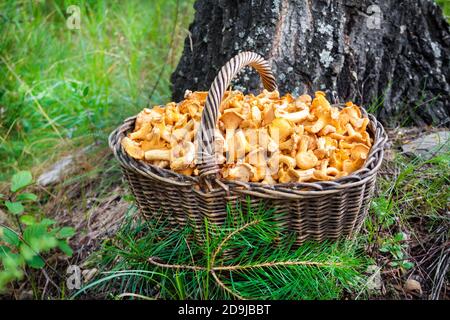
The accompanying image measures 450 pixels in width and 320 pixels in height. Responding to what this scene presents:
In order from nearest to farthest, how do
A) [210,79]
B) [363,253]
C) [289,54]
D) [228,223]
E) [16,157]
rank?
[228,223] < [363,253] < [289,54] < [210,79] < [16,157]

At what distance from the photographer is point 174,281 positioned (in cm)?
174

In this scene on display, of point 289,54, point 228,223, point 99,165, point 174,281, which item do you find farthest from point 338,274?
point 99,165

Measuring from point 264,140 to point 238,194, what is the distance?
23cm

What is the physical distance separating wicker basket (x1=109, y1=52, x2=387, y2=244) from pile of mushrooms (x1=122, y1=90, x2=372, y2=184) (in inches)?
2.2

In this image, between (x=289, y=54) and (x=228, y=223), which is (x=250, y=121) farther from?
(x=289, y=54)

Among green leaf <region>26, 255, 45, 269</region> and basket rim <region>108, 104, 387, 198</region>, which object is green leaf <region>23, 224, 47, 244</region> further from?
basket rim <region>108, 104, 387, 198</region>

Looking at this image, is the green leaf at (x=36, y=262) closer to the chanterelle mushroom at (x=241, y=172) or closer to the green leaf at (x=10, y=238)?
the green leaf at (x=10, y=238)

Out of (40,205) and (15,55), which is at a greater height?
(15,55)

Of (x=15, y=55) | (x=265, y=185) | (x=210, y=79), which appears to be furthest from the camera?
(x=15, y=55)

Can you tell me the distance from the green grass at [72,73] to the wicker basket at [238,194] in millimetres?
1210

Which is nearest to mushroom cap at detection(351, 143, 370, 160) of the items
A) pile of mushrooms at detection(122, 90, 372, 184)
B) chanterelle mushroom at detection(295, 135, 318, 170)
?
pile of mushrooms at detection(122, 90, 372, 184)

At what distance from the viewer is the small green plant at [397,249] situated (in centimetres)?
186

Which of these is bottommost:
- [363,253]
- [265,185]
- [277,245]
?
[363,253]

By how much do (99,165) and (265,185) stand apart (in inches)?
57.9
